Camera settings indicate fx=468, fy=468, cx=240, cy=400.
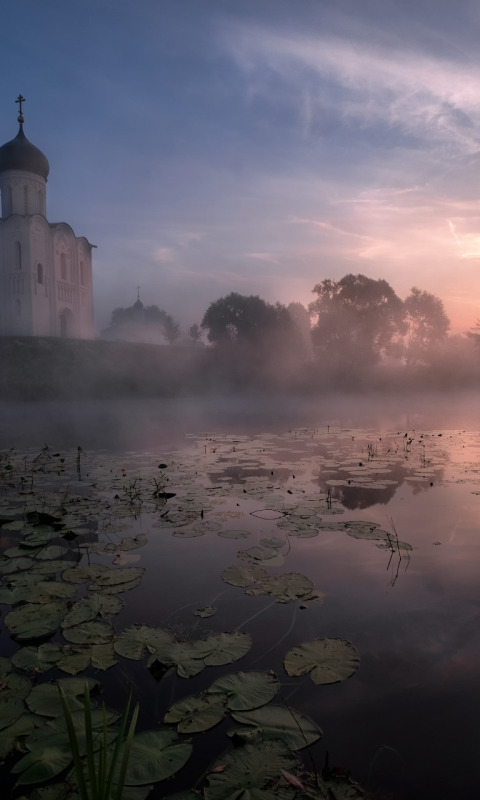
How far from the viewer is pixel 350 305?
5241cm

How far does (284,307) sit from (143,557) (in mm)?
55947

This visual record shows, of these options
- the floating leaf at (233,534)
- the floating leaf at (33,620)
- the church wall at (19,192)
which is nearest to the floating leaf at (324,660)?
the floating leaf at (33,620)

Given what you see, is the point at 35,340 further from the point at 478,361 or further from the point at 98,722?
the point at 478,361

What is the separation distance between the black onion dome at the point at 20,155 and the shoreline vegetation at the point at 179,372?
17116mm

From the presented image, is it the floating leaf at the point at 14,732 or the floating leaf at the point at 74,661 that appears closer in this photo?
the floating leaf at the point at 14,732

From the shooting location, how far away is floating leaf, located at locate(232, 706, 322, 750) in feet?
7.36

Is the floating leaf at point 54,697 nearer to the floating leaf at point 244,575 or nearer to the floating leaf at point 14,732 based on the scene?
the floating leaf at point 14,732

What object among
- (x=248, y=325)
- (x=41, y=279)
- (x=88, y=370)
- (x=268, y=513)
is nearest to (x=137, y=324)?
(x=248, y=325)

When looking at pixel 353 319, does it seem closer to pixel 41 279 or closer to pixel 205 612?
pixel 41 279

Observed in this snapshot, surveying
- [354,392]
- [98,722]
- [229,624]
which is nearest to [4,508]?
[229,624]

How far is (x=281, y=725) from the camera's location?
91.7 inches

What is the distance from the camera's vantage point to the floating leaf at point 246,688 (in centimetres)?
247

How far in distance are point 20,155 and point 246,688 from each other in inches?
1944

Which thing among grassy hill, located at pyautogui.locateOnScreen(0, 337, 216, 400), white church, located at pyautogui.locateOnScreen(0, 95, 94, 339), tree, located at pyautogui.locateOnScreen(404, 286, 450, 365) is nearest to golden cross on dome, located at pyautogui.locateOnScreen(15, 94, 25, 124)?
white church, located at pyautogui.locateOnScreen(0, 95, 94, 339)
